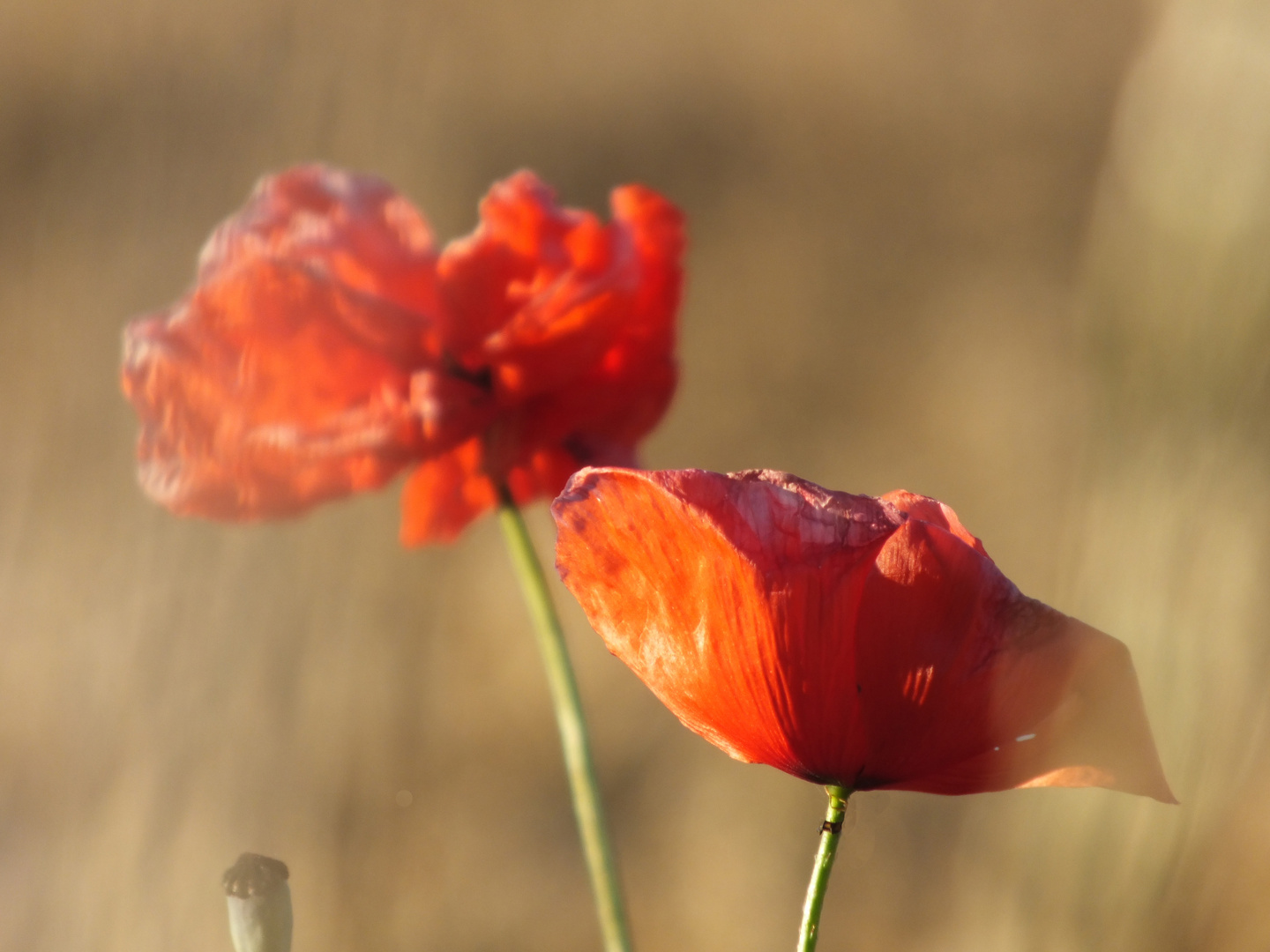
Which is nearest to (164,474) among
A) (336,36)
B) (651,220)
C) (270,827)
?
(651,220)

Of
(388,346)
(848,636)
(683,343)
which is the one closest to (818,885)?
(848,636)

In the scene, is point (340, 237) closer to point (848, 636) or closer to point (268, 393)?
point (268, 393)

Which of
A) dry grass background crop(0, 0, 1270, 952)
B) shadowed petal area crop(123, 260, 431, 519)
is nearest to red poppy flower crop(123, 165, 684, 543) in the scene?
shadowed petal area crop(123, 260, 431, 519)

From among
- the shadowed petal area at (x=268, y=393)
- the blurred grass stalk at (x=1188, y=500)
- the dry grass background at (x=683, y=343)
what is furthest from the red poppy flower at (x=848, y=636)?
the dry grass background at (x=683, y=343)

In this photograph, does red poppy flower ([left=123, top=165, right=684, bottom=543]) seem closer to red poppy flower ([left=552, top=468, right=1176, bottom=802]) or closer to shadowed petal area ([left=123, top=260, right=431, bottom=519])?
shadowed petal area ([left=123, top=260, right=431, bottom=519])

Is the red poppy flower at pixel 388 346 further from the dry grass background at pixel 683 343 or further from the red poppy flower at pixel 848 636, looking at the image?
the dry grass background at pixel 683 343
